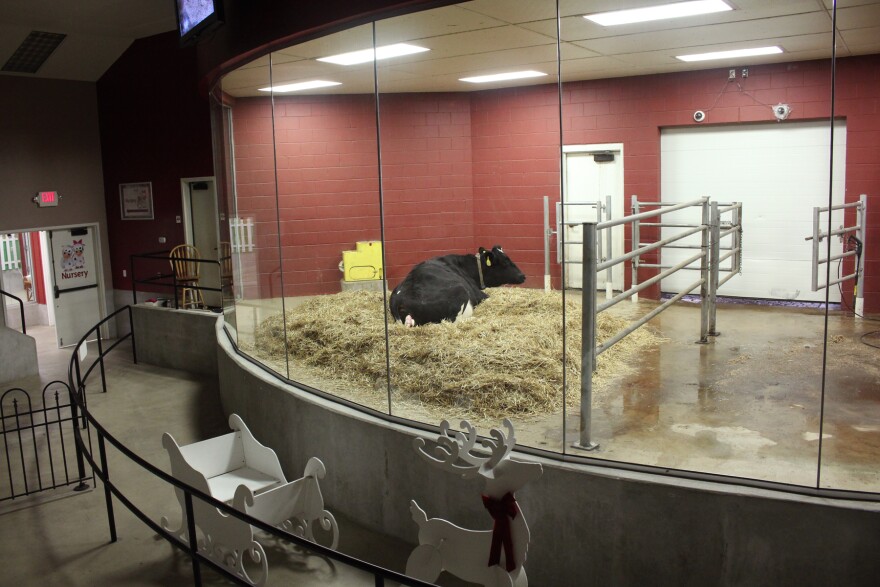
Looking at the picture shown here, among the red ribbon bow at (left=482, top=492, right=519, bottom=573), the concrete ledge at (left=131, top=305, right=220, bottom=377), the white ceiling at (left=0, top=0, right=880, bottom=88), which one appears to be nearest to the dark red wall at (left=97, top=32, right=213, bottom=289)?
the concrete ledge at (left=131, top=305, right=220, bottom=377)

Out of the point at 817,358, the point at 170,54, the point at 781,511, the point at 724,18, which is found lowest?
the point at 781,511

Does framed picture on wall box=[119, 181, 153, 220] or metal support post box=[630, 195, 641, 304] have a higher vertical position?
framed picture on wall box=[119, 181, 153, 220]

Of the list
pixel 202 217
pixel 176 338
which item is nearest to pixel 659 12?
pixel 176 338

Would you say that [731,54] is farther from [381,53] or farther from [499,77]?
[381,53]

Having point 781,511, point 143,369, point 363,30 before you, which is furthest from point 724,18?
point 143,369

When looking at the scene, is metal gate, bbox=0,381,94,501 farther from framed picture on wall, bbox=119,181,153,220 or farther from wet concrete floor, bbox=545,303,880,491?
framed picture on wall, bbox=119,181,153,220

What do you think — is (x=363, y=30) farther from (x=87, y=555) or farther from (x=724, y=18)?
(x=87, y=555)

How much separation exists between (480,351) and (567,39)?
192 cm

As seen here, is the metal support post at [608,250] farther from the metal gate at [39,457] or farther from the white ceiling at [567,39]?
the metal gate at [39,457]

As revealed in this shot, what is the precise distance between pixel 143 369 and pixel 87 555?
200 inches

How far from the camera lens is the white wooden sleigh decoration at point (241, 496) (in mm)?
4160

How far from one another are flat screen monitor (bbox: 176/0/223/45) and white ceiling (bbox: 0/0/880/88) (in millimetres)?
916

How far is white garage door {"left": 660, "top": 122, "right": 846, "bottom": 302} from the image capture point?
3.50 metres

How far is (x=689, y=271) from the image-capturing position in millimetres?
4562
